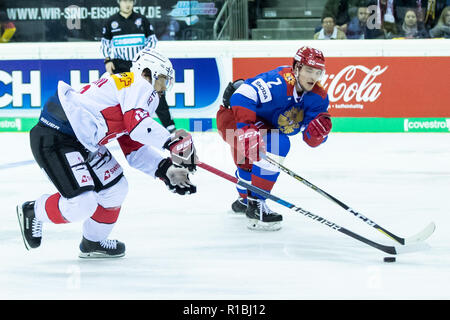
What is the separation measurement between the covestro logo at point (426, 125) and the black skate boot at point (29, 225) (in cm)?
513

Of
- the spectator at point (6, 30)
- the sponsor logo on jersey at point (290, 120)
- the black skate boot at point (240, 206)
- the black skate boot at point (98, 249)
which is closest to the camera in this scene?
the black skate boot at point (98, 249)

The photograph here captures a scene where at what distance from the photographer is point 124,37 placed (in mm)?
7242

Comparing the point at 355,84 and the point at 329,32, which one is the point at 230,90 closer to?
the point at 355,84

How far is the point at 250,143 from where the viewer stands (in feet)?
12.4

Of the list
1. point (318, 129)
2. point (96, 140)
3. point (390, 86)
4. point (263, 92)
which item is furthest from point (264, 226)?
point (390, 86)

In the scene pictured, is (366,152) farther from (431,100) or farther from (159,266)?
(159,266)

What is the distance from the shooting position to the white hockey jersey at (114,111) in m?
2.97

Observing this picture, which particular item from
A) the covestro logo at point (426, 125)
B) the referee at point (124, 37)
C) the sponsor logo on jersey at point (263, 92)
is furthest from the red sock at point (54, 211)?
the covestro logo at point (426, 125)

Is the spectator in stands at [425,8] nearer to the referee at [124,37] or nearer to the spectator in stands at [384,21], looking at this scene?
the spectator in stands at [384,21]

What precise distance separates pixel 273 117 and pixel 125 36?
3.51 m

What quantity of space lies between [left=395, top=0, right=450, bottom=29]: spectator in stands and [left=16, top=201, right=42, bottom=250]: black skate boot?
559 cm

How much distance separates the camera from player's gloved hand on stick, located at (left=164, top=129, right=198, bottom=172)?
3.04 meters

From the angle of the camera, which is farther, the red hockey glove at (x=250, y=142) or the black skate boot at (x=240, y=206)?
the black skate boot at (x=240, y=206)

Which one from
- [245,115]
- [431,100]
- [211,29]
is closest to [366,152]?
[431,100]
